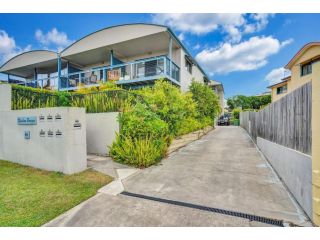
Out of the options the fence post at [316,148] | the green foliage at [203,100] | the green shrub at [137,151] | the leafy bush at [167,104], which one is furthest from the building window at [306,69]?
the fence post at [316,148]

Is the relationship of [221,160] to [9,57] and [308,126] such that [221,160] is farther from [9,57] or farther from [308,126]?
[9,57]

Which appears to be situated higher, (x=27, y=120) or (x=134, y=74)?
(x=134, y=74)

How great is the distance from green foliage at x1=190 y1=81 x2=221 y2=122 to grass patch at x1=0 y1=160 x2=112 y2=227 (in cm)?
1184

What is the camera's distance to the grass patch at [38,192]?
9.73 ft

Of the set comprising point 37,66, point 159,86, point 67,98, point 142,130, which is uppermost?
point 37,66

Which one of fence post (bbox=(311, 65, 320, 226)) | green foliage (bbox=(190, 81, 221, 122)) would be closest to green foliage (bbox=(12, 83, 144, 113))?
fence post (bbox=(311, 65, 320, 226))

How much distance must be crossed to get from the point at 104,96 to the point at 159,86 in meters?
3.10

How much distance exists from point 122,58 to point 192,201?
1529 centimetres

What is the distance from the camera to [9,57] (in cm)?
1916

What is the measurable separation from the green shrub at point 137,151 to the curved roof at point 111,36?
8365mm

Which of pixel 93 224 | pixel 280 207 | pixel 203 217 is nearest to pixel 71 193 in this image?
pixel 93 224

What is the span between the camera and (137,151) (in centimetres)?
616

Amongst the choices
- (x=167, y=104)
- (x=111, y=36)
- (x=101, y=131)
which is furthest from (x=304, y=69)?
(x=101, y=131)

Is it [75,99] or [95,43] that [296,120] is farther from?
[95,43]
